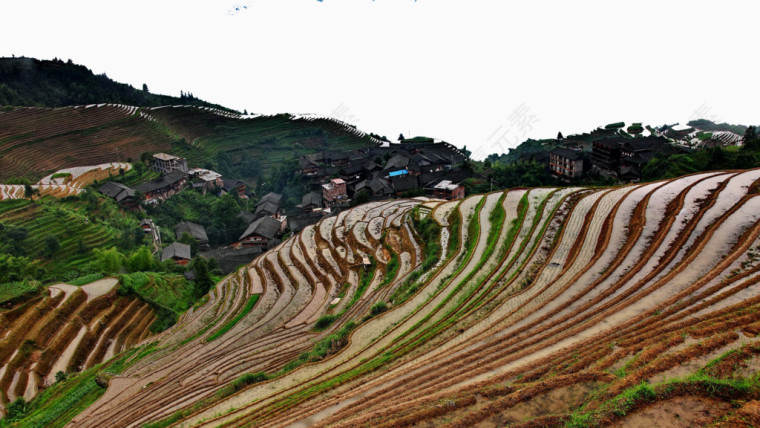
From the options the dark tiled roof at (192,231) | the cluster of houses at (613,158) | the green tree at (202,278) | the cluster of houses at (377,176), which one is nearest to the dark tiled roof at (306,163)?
the cluster of houses at (377,176)

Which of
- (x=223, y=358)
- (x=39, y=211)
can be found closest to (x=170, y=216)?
(x=39, y=211)

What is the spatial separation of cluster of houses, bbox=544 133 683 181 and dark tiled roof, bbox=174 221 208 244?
28.9 m

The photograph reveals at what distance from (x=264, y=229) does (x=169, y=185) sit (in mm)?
14809

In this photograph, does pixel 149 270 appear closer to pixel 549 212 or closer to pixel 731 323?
pixel 549 212

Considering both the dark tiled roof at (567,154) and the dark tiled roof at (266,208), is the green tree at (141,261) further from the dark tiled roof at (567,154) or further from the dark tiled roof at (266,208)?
the dark tiled roof at (567,154)

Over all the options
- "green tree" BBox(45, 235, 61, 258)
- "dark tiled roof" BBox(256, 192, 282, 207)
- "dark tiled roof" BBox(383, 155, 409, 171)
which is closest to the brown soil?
"green tree" BBox(45, 235, 61, 258)

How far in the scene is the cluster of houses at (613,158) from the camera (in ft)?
92.9

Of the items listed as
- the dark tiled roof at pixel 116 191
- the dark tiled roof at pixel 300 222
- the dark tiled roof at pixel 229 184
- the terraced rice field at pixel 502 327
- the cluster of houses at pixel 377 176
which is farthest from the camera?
the dark tiled roof at pixel 229 184

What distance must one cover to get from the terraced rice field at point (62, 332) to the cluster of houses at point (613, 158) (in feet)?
96.5

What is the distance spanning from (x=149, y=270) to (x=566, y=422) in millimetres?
24736

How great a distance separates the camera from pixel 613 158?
1173 inches

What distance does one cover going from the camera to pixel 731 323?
6.59m

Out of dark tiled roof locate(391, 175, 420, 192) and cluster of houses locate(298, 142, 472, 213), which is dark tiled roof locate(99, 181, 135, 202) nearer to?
cluster of houses locate(298, 142, 472, 213)

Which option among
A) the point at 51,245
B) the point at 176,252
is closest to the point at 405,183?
the point at 176,252
